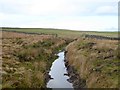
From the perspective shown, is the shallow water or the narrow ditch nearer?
the narrow ditch

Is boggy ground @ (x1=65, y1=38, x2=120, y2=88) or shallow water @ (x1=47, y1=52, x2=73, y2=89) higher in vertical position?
boggy ground @ (x1=65, y1=38, x2=120, y2=88)

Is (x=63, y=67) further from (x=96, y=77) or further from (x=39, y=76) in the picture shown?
(x=96, y=77)

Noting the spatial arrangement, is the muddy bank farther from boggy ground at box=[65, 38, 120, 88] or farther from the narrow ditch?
the narrow ditch

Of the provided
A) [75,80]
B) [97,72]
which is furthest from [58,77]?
[97,72]

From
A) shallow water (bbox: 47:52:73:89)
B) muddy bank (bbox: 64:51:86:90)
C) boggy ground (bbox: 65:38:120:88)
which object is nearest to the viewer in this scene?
boggy ground (bbox: 65:38:120:88)

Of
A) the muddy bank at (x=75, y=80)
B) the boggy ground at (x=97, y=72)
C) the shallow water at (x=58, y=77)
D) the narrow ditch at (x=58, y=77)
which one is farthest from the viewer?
the shallow water at (x=58, y=77)

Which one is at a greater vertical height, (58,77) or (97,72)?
(97,72)

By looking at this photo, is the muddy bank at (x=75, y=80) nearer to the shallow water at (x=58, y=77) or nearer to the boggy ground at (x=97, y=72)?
the boggy ground at (x=97, y=72)

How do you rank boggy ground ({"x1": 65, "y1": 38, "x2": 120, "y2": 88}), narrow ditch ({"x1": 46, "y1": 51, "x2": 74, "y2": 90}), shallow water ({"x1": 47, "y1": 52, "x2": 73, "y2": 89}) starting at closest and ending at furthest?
boggy ground ({"x1": 65, "y1": 38, "x2": 120, "y2": 88}) → narrow ditch ({"x1": 46, "y1": 51, "x2": 74, "y2": 90}) → shallow water ({"x1": 47, "y1": 52, "x2": 73, "y2": 89})

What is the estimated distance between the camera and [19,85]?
80.1 ft

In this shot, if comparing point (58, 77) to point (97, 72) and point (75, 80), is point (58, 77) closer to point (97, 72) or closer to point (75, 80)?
point (75, 80)

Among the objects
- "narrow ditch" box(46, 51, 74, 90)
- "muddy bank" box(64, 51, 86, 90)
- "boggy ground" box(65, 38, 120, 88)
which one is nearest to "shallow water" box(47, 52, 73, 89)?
"narrow ditch" box(46, 51, 74, 90)

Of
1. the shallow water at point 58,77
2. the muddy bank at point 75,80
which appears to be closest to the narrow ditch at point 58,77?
the shallow water at point 58,77

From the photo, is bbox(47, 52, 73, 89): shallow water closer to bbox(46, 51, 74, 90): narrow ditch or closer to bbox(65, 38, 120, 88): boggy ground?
bbox(46, 51, 74, 90): narrow ditch
